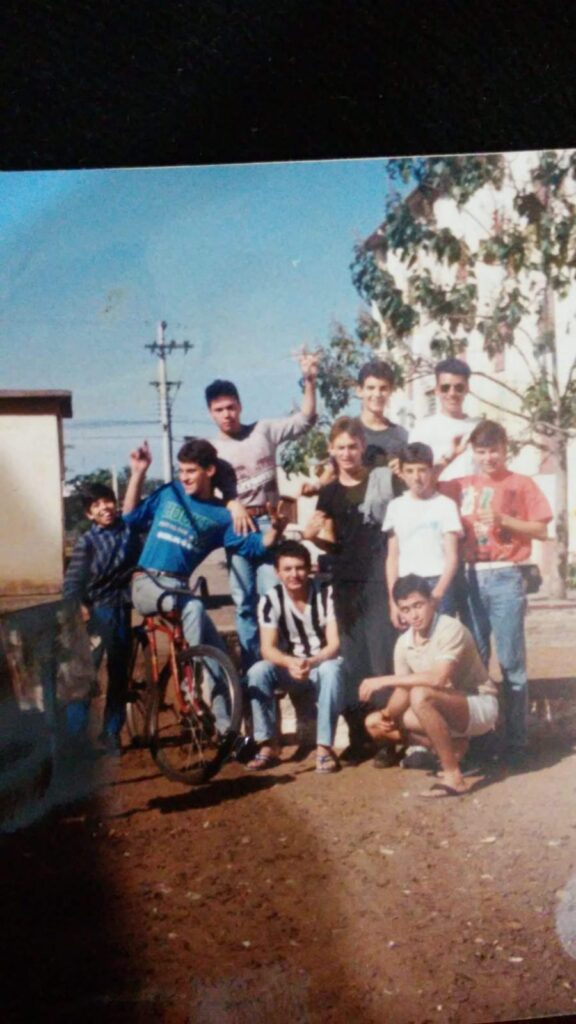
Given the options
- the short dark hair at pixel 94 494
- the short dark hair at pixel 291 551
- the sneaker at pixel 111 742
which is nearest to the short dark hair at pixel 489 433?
the short dark hair at pixel 291 551

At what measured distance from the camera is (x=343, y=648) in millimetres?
3430

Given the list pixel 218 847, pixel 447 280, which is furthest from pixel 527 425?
pixel 218 847

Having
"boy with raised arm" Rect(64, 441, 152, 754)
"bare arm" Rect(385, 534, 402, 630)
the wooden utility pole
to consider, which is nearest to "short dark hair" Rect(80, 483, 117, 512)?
"boy with raised arm" Rect(64, 441, 152, 754)

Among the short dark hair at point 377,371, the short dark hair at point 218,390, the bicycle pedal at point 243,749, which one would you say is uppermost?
the short dark hair at point 377,371

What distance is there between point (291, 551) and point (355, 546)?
0.56 ft

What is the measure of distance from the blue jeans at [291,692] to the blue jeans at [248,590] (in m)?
0.05

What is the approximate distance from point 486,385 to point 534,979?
1639 mm

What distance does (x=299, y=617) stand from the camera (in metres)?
3.41

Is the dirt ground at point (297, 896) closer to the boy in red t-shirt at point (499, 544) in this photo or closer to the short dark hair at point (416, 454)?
the boy in red t-shirt at point (499, 544)

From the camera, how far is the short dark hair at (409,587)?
11.3ft

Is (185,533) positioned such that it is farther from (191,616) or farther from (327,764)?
(327,764)

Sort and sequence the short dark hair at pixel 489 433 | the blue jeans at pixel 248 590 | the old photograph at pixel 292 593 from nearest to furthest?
the old photograph at pixel 292 593, the blue jeans at pixel 248 590, the short dark hair at pixel 489 433

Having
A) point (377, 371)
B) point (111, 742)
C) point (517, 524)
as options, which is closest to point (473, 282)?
point (377, 371)

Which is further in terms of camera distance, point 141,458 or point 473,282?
point 473,282
